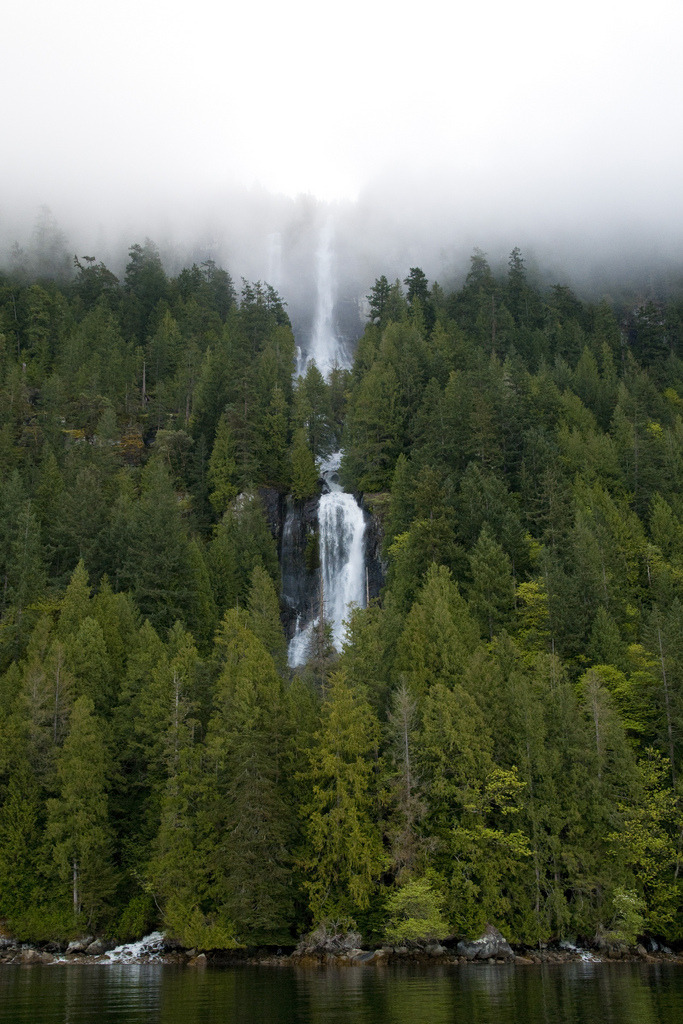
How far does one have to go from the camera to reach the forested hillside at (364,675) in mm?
47062

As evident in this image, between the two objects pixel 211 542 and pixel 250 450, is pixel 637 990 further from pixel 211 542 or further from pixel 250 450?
pixel 250 450

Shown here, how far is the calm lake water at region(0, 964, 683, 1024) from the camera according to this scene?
23.3 metres

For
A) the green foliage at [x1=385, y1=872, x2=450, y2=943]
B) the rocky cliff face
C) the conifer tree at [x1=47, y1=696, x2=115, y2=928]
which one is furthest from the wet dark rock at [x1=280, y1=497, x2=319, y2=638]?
the green foliage at [x1=385, y1=872, x2=450, y2=943]

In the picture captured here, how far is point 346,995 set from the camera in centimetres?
2950

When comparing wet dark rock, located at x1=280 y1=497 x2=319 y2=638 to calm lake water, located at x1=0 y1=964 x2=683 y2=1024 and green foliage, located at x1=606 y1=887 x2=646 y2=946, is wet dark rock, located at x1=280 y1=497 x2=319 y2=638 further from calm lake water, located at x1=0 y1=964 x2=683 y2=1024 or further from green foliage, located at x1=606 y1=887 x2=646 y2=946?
calm lake water, located at x1=0 y1=964 x2=683 y2=1024

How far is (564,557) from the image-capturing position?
71.8 m

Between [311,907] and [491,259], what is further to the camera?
[491,259]

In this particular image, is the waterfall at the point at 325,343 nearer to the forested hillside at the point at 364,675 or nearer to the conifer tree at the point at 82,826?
the forested hillside at the point at 364,675

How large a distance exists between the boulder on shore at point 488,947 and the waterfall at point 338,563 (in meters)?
38.6

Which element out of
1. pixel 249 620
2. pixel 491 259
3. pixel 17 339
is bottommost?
pixel 249 620

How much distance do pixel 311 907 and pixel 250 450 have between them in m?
61.2

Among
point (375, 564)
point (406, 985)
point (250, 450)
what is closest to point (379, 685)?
point (406, 985)

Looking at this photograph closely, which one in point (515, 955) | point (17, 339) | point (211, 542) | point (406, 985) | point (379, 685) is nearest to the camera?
point (406, 985)

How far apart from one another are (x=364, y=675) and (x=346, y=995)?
79.0 feet
